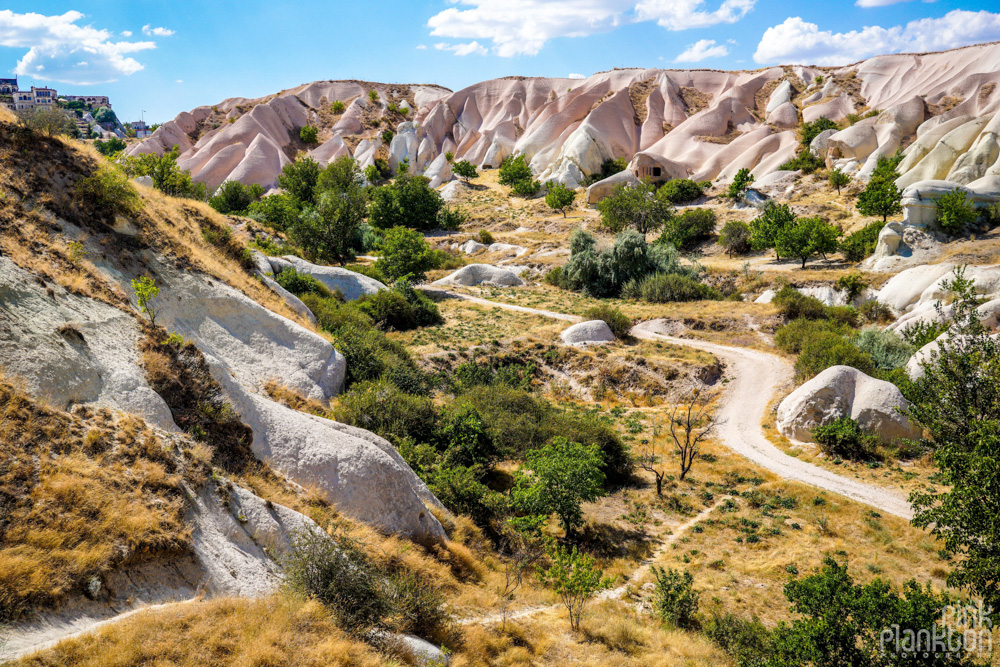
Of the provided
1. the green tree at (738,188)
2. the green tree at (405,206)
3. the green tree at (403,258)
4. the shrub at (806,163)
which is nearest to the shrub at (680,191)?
the green tree at (738,188)

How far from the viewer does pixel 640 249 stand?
129 ft

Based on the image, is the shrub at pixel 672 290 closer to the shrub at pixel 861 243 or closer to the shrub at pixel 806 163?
the shrub at pixel 861 243

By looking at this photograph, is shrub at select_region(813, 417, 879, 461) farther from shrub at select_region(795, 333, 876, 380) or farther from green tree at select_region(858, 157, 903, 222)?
green tree at select_region(858, 157, 903, 222)

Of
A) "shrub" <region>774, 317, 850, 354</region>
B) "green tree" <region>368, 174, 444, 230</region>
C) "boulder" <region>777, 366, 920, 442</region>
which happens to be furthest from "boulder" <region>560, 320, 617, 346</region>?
"green tree" <region>368, 174, 444, 230</region>

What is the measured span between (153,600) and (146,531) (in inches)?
33.1

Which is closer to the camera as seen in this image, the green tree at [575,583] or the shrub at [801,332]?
the green tree at [575,583]

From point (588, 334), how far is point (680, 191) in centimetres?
3878

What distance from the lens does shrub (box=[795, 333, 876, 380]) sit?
2227cm

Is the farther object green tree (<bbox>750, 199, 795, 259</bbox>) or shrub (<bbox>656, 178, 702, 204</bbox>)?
shrub (<bbox>656, 178, 702, 204</bbox>)

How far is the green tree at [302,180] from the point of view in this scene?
61.7 meters

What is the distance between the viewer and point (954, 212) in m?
37.6

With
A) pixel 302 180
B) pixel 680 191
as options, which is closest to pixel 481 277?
pixel 680 191

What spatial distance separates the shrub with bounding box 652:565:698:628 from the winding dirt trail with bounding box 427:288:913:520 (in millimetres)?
7319

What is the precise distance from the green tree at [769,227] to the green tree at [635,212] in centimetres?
830
